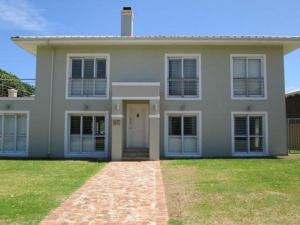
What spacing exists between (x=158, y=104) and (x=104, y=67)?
3.94 m

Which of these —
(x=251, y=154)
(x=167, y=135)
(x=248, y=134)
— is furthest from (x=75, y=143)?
(x=251, y=154)

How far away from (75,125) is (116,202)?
41.2ft

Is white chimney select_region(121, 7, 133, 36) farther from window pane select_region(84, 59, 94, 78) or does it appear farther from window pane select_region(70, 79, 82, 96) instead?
window pane select_region(70, 79, 82, 96)

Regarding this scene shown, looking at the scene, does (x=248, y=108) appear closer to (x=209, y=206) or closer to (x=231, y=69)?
(x=231, y=69)

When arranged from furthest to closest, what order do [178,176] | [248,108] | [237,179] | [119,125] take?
[248,108], [119,125], [178,176], [237,179]

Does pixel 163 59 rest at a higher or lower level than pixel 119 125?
higher

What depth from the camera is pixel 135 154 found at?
2012 centimetres

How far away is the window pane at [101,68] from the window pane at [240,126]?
7.58 metres

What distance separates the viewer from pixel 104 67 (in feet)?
69.3

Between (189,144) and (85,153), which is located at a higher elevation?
(189,144)

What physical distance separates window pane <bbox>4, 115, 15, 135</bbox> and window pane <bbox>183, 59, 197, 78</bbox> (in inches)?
386

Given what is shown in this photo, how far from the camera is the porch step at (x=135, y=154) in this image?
19811 mm

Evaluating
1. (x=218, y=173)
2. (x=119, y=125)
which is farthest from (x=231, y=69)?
(x=218, y=173)

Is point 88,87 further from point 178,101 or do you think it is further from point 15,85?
point 15,85
